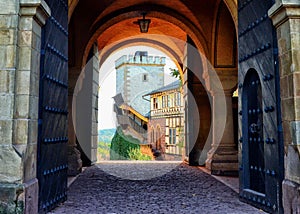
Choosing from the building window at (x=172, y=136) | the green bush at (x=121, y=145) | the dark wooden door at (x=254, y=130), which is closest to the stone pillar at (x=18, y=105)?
the dark wooden door at (x=254, y=130)

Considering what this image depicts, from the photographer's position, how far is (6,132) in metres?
2.68

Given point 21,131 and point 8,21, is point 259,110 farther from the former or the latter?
point 8,21

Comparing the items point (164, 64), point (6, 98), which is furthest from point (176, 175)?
point (164, 64)

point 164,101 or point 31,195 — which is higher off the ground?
point 164,101

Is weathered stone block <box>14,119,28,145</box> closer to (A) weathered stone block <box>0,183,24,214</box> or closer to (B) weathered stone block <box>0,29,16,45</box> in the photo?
(A) weathered stone block <box>0,183,24,214</box>

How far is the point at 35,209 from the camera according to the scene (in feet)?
9.19

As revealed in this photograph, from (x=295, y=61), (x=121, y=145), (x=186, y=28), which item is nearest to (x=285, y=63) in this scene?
(x=295, y=61)

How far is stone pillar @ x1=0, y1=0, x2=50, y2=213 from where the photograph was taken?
2.61 meters

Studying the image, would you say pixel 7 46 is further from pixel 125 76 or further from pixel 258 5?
pixel 125 76

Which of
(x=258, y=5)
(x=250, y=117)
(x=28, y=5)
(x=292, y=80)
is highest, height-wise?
(x=258, y=5)

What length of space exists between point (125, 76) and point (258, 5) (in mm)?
29412

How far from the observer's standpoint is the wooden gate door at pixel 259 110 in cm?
302

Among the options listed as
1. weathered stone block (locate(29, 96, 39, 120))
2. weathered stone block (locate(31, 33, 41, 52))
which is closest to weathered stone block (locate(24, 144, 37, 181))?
weathered stone block (locate(29, 96, 39, 120))

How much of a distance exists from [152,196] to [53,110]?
1749 mm
